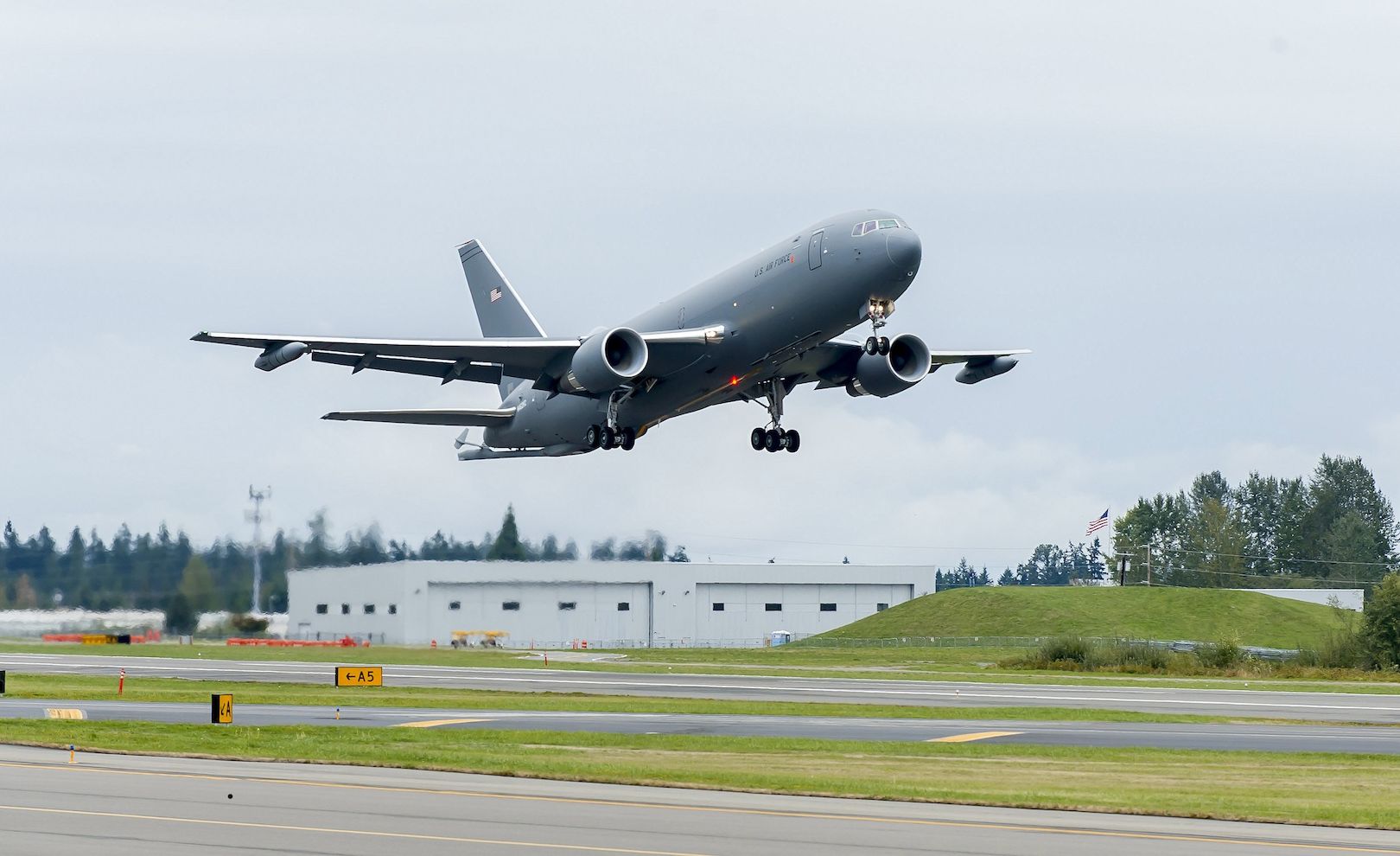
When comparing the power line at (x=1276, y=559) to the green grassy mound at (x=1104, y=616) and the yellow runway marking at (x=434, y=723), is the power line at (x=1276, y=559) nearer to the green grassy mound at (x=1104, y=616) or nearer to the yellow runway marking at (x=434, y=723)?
the green grassy mound at (x=1104, y=616)

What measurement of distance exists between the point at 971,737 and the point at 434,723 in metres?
11.7

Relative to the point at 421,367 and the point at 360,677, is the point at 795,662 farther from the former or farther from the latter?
the point at 421,367

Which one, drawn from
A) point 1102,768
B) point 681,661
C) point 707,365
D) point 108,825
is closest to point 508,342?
point 707,365

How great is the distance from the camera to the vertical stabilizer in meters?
55.4

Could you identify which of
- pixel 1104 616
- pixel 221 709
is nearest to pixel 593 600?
pixel 1104 616

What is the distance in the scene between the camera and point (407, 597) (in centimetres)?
6819

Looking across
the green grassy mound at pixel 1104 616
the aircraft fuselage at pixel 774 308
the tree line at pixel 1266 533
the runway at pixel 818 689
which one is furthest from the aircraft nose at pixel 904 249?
the tree line at pixel 1266 533

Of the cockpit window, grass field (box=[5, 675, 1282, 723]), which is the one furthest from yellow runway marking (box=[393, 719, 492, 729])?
the cockpit window

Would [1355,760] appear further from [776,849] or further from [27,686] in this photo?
[27,686]

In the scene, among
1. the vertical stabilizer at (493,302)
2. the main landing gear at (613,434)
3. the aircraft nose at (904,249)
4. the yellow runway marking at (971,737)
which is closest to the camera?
the yellow runway marking at (971,737)

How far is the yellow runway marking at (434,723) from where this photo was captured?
3306cm

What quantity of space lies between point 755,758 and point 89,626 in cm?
3678

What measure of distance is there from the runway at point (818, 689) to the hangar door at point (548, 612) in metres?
11.7

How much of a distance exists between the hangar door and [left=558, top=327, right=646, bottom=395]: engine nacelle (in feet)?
106
